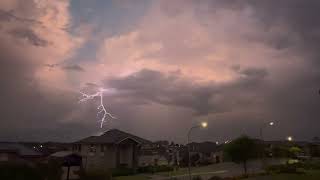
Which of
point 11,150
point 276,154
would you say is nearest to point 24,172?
point 11,150

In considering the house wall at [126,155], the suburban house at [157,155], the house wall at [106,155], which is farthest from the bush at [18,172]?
the suburban house at [157,155]

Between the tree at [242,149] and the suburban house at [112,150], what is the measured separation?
52.1 ft

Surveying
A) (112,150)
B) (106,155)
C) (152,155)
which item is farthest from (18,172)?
(152,155)

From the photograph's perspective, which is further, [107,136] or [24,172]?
[107,136]

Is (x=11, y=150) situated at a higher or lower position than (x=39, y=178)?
higher

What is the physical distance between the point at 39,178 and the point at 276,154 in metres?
83.8

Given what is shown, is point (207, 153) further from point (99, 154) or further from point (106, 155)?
point (99, 154)

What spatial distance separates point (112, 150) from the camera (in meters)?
70.9

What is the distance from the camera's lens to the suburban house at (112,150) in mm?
70062

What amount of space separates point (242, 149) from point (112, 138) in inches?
859

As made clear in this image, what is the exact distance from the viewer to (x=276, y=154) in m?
105

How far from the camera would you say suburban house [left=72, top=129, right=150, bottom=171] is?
70062 millimetres

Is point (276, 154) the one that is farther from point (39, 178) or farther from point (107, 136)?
point (39, 178)

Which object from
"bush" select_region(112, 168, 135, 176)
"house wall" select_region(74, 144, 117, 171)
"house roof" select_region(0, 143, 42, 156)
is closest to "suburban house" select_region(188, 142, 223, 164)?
"house wall" select_region(74, 144, 117, 171)
